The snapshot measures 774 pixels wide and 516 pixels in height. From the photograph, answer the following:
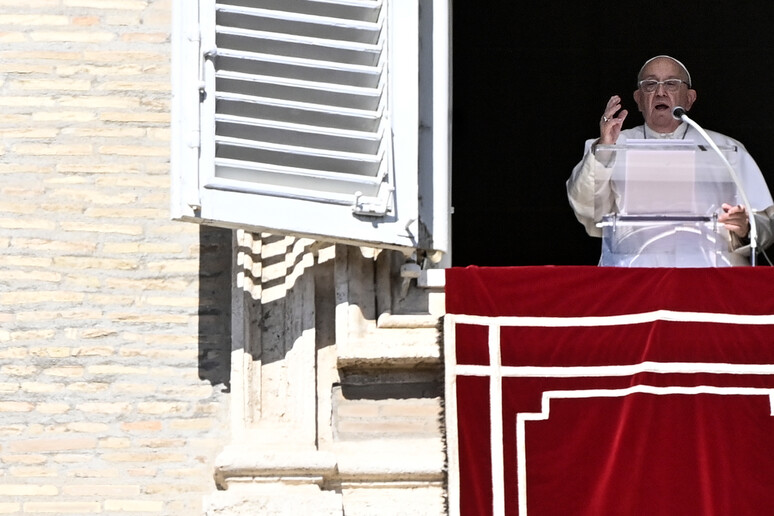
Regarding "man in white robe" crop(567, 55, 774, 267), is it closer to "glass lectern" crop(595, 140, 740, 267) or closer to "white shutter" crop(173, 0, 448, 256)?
"glass lectern" crop(595, 140, 740, 267)

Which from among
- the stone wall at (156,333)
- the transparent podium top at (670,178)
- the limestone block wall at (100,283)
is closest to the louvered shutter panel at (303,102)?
the stone wall at (156,333)

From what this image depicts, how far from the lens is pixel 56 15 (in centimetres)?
811

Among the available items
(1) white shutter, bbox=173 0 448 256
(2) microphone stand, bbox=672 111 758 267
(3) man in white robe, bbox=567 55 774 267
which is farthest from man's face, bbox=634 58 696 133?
(1) white shutter, bbox=173 0 448 256

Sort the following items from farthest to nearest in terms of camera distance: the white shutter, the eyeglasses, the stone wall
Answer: the eyeglasses < the stone wall < the white shutter

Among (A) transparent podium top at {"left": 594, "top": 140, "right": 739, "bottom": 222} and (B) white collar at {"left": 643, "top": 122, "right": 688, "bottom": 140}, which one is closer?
(A) transparent podium top at {"left": 594, "top": 140, "right": 739, "bottom": 222}

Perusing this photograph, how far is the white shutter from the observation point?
7184 mm

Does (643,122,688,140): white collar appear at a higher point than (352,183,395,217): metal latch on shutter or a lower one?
higher

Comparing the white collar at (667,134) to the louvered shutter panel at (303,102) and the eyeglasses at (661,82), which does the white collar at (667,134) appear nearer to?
the eyeglasses at (661,82)

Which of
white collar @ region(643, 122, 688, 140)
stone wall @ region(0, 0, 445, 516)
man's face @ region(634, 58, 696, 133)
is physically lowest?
stone wall @ region(0, 0, 445, 516)

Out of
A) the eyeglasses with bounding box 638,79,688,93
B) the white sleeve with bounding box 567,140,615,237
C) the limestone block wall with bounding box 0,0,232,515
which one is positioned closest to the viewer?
the limestone block wall with bounding box 0,0,232,515

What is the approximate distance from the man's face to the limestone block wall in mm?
1715

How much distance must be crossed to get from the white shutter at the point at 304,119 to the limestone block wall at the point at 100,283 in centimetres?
73

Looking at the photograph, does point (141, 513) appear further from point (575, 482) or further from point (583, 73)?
point (583, 73)

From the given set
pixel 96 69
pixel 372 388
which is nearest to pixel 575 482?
pixel 372 388
